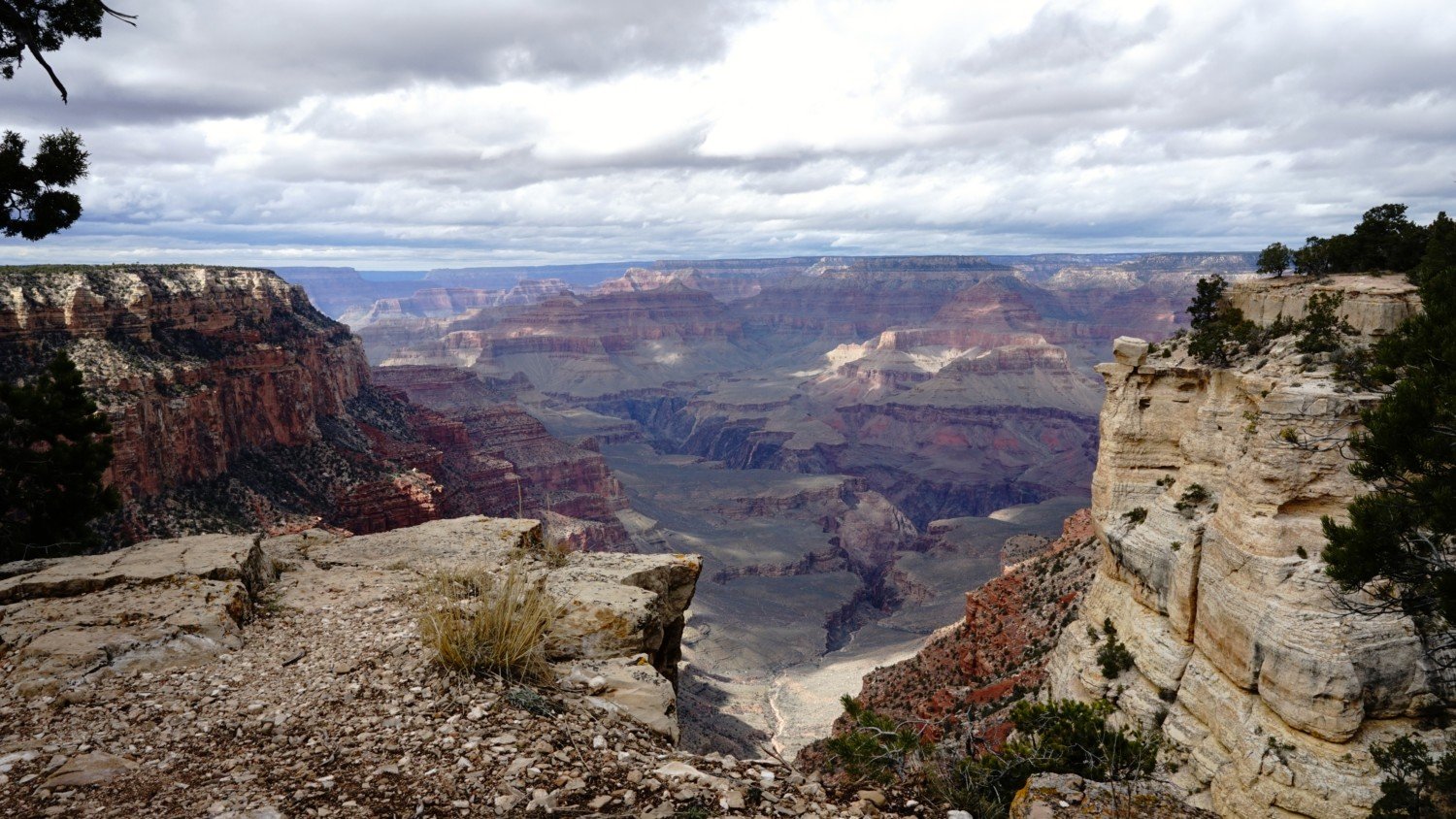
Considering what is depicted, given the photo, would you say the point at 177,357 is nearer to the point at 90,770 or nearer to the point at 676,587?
the point at 676,587

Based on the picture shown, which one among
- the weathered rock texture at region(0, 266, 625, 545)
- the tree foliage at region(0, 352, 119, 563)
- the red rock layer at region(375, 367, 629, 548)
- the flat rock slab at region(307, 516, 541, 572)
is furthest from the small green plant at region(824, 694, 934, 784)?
the red rock layer at region(375, 367, 629, 548)

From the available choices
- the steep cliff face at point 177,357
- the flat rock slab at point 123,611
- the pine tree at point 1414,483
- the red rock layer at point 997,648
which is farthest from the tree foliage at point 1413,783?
the steep cliff face at point 177,357

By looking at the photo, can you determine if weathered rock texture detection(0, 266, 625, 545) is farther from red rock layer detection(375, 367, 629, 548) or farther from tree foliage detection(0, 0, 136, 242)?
tree foliage detection(0, 0, 136, 242)

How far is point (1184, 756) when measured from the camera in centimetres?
1603

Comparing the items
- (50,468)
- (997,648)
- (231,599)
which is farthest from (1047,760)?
(997,648)

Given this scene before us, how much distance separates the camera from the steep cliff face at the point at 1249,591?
13227mm

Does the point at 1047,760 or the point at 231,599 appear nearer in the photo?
the point at 1047,760

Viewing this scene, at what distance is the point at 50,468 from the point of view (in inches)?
664

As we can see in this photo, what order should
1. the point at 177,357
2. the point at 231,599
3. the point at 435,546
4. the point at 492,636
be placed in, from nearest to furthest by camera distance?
the point at 492,636 → the point at 231,599 → the point at 435,546 → the point at 177,357

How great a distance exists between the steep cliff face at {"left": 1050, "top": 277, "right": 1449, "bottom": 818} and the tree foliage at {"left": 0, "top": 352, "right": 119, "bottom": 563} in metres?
23.3

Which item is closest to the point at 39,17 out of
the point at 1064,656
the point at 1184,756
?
the point at 1184,756

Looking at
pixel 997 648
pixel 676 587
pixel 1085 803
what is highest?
pixel 1085 803

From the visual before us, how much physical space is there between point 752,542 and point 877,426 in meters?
77.1

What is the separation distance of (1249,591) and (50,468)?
2481cm
